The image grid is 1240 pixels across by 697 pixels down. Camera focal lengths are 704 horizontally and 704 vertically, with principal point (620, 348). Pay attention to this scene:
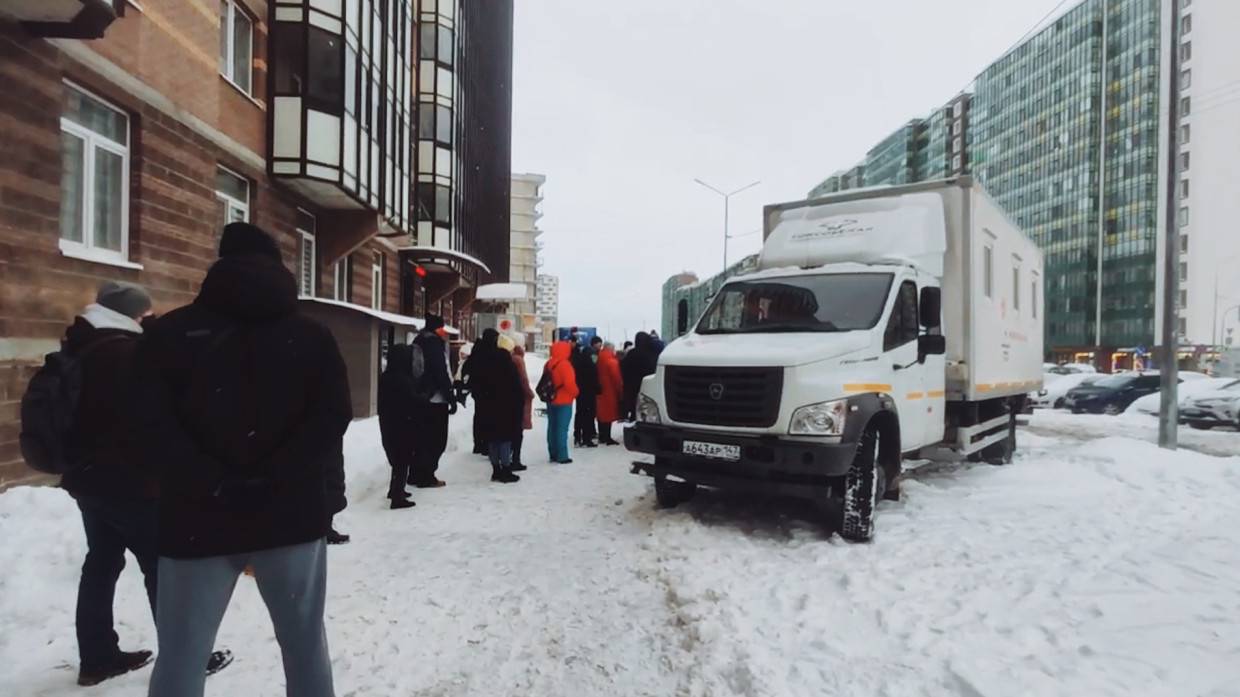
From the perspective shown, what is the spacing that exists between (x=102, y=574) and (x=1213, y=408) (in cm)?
2341

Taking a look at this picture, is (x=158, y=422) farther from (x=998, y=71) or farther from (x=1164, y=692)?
(x=998, y=71)

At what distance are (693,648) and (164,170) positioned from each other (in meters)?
9.28

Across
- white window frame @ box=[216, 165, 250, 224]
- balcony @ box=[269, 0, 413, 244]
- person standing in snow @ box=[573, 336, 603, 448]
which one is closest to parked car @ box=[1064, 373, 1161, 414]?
person standing in snow @ box=[573, 336, 603, 448]

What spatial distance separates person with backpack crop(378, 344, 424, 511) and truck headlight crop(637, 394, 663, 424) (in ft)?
7.35

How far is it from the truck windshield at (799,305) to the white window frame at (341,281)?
→ 37.4ft

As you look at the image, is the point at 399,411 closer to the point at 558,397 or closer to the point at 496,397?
the point at 496,397

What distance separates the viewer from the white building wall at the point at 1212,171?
63.6 meters

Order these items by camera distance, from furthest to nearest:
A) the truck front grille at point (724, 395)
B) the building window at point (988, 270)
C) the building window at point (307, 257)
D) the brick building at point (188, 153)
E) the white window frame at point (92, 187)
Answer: the building window at point (307, 257) < the building window at point (988, 270) < the white window frame at point (92, 187) < the brick building at point (188, 153) < the truck front grille at point (724, 395)

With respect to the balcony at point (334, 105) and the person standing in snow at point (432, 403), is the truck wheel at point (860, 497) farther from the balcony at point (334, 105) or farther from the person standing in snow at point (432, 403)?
the balcony at point (334, 105)

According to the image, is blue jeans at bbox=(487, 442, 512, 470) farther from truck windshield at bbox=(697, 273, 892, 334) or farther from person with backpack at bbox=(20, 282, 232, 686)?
person with backpack at bbox=(20, 282, 232, 686)

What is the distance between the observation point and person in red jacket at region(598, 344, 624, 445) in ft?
39.7

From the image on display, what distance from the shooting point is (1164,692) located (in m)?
3.12

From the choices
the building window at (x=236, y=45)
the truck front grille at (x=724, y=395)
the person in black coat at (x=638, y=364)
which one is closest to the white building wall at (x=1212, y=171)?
the person in black coat at (x=638, y=364)

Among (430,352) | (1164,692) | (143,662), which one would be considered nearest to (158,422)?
(143,662)
